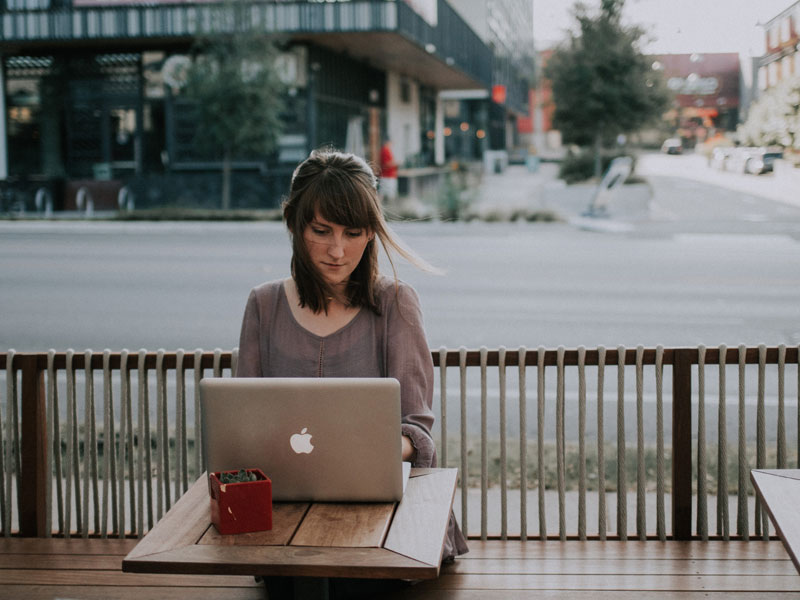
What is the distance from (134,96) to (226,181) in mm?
3785

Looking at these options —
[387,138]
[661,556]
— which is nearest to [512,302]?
[661,556]

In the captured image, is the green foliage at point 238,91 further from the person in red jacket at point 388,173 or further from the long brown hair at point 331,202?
the long brown hair at point 331,202

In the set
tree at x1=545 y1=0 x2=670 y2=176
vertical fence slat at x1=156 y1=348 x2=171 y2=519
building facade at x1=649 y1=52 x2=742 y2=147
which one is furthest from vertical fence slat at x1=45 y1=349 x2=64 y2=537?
tree at x1=545 y1=0 x2=670 y2=176

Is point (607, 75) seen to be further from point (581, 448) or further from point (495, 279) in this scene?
point (581, 448)

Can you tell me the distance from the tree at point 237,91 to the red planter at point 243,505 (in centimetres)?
1908

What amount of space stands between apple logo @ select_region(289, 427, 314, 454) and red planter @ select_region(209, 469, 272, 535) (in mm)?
109

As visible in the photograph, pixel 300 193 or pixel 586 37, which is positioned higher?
pixel 586 37

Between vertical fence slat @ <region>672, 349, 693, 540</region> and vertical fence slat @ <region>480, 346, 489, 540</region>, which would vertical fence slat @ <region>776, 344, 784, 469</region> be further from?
vertical fence slat @ <region>480, 346, 489, 540</region>

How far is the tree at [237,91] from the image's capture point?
20625 mm

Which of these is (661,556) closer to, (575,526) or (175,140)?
A: (575,526)

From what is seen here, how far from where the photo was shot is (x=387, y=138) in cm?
3189

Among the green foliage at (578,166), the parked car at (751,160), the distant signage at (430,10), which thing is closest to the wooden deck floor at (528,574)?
the parked car at (751,160)

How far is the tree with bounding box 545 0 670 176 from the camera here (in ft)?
77.9

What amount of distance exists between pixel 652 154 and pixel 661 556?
23.2 metres
